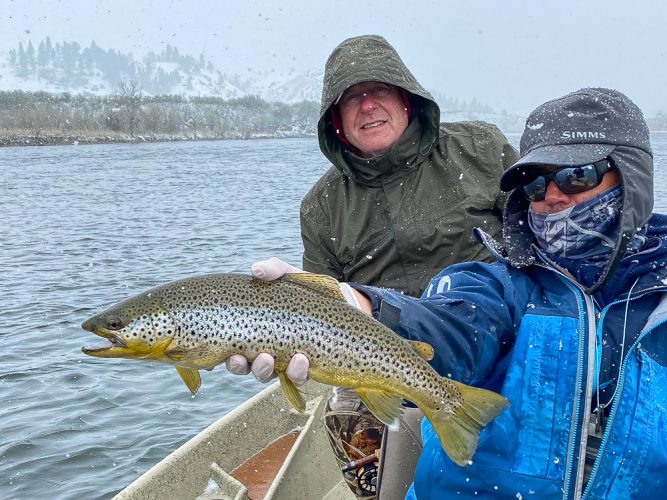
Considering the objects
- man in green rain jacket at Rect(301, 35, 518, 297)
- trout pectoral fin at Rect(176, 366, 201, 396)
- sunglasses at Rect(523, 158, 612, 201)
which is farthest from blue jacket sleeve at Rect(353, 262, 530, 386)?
man in green rain jacket at Rect(301, 35, 518, 297)

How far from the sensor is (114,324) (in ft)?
8.34

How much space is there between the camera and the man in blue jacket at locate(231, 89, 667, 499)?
8.21 ft

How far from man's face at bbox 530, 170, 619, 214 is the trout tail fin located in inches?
32.3

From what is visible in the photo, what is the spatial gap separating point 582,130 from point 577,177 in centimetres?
19

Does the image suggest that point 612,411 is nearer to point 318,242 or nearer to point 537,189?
point 537,189

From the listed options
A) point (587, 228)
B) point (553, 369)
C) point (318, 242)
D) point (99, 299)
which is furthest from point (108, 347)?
point (99, 299)

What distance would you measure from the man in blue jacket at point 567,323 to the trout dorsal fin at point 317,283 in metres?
0.13

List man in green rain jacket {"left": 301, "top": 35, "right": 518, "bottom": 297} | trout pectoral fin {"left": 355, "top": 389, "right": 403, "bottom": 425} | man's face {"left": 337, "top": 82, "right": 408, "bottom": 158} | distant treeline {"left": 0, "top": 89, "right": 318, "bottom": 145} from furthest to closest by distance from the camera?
distant treeline {"left": 0, "top": 89, "right": 318, "bottom": 145} → man's face {"left": 337, "top": 82, "right": 408, "bottom": 158} → man in green rain jacket {"left": 301, "top": 35, "right": 518, "bottom": 297} → trout pectoral fin {"left": 355, "top": 389, "right": 403, "bottom": 425}

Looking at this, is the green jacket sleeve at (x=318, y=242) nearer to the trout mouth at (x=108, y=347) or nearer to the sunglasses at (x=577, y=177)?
the sunglasses at (x=577, y=177)

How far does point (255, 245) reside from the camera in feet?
59.5

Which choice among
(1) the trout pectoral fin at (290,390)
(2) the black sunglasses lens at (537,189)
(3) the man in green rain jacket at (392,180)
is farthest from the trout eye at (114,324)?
(3) the man in green rain jacket at (392,180)

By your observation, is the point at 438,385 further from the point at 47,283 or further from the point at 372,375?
the point at 47,283

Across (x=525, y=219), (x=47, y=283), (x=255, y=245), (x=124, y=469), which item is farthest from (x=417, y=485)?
(x=255, y=245)

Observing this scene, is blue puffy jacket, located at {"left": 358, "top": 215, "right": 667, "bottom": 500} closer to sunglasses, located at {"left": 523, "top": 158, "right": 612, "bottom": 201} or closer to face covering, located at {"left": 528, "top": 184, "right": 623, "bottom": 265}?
face covering, located at {"left": 528, "top": 184, "right": 623, "bottom": 265}
